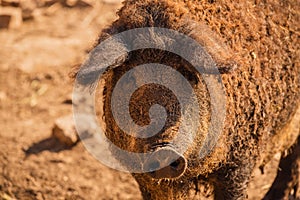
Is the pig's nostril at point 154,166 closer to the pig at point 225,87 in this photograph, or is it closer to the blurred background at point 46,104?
the pig at point 225,87

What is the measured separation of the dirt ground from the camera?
5.61 m

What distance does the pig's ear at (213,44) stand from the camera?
11.2 feet

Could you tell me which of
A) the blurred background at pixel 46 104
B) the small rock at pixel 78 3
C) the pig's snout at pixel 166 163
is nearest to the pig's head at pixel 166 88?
the pig's snout at pixel 166 163

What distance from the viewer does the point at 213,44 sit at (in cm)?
352

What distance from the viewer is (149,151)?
3273 millimetres

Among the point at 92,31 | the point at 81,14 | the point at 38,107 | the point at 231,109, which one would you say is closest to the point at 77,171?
the point at 38,107

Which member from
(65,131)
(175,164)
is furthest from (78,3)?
(175,164)

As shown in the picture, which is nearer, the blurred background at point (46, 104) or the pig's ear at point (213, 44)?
the pig's ear at point (213, 44)

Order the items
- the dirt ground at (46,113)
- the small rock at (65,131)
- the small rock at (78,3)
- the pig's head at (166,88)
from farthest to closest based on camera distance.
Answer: the small rock at (78,3) → the small rock at (65,131) → the dirt ground at (46,113) → the pig's head at (166,88)

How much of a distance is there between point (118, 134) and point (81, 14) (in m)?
5.27

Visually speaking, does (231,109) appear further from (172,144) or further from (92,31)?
(92,31)

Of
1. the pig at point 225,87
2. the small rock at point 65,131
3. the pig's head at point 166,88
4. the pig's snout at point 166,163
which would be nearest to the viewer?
the pig's snout at point 166,163

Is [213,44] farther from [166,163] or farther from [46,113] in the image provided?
[46,113]

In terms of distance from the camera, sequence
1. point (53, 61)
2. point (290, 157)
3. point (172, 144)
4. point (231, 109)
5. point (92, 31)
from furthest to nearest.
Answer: point (92, 31) → point (53, 61) → point (290, 157) → point (231, 109) → point (172, 144)
